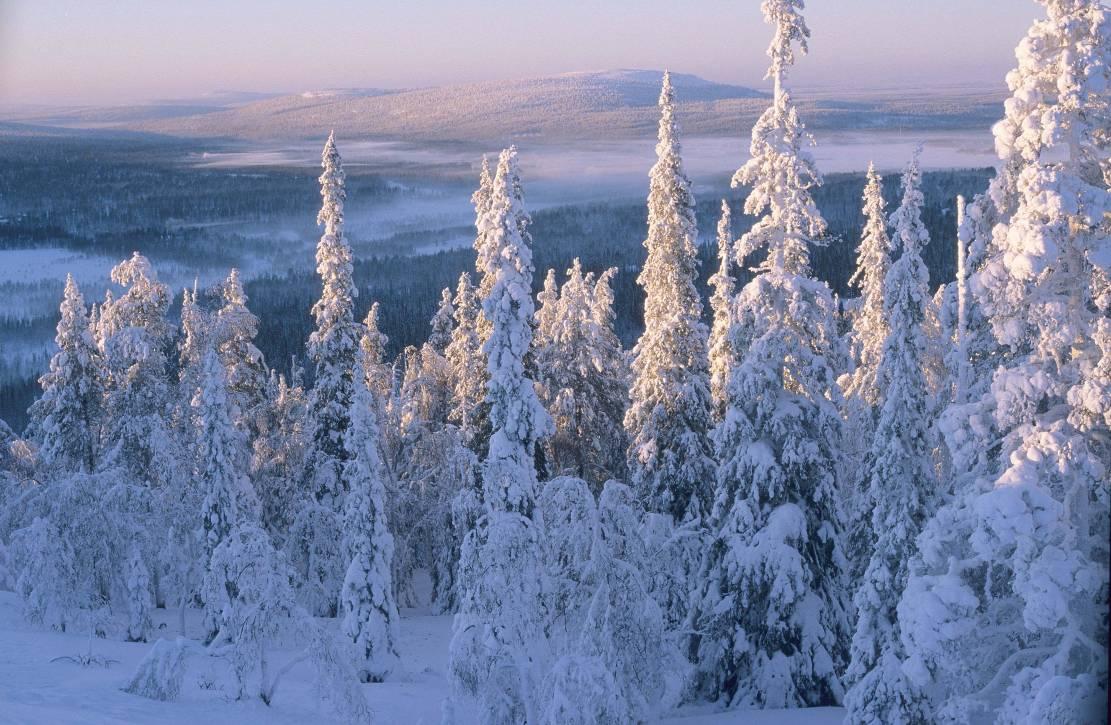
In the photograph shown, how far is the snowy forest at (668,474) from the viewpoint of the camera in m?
13.1

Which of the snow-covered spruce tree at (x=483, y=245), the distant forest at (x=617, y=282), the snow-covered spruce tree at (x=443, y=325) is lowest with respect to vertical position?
the distant forest at (x=617, y=282)

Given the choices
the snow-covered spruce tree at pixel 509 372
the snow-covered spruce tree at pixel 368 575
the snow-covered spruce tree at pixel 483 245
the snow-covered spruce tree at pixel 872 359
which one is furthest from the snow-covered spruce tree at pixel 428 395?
the snow-covered spruce tree at pixel 509 372

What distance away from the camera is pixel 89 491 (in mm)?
31875

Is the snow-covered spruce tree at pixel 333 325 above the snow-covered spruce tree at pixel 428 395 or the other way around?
above

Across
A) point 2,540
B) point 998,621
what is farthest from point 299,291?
point 998,621

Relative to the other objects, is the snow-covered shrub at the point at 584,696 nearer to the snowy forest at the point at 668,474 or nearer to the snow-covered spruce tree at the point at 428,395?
the snowy forest at the point at 668,474

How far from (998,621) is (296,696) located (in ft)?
58.3

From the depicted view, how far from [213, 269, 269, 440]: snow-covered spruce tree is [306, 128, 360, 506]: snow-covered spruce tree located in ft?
9.77

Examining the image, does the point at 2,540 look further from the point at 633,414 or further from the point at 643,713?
the point at 643,713

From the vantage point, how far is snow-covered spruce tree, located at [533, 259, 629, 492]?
98.3ft

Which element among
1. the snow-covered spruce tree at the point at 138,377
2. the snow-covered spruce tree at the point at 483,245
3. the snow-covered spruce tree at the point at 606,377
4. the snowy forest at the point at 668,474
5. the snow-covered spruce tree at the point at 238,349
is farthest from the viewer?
the snow-covered spruce tree at the point at 238,349

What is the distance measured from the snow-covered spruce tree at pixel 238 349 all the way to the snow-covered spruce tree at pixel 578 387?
11330 mm

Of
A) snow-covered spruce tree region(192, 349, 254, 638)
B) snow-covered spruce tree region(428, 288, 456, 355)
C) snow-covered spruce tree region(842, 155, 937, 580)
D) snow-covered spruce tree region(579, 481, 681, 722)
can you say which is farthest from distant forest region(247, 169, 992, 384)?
snow-covered spruce tree region(579, 481, 681, 722)

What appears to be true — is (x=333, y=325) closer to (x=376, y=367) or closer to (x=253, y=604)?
(x=376, y=367)
